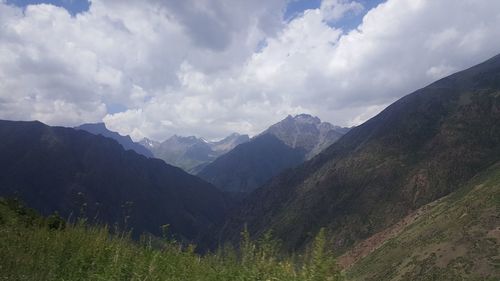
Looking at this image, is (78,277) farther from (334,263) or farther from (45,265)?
(334,263)

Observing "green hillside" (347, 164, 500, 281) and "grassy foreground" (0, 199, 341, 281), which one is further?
"green hillside" (347, 164, 500, 281)

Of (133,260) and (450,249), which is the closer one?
(133,260)

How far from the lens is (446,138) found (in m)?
186

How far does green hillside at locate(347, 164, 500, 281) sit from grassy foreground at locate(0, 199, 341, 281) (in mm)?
59100

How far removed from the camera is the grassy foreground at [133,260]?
19.2ft

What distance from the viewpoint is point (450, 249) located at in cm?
8144

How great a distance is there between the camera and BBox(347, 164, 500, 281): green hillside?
72938 millimetres

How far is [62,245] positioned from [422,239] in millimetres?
99571

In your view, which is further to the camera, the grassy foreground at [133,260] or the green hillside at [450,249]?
the green hillside at [450,249]

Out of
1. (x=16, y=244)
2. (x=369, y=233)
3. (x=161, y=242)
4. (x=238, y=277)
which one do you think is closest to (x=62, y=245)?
(x=16, y=244)

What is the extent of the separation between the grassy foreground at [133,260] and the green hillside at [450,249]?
2327 inches

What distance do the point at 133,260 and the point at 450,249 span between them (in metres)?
86.1

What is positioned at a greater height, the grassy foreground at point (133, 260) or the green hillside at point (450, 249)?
the grassy foreground at point (133, 260)

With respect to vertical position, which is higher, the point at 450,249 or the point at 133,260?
the point at 133,260
